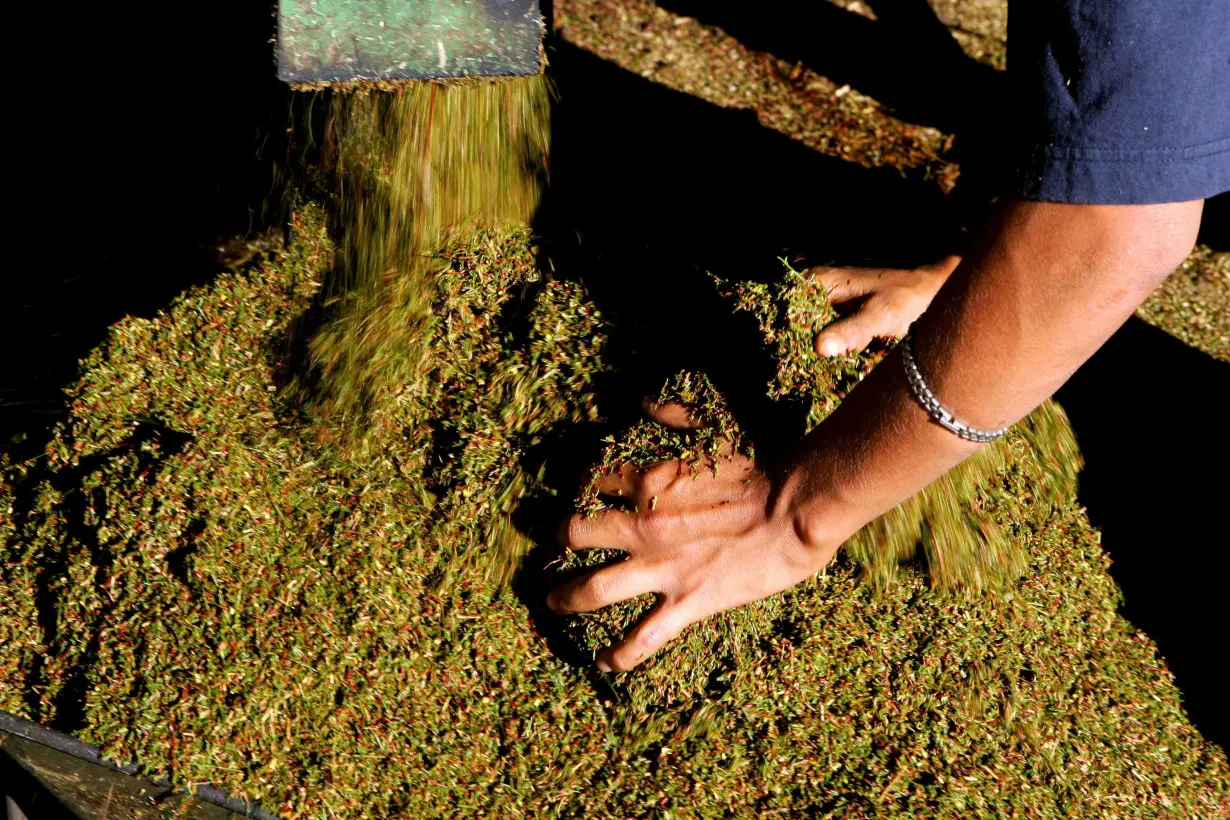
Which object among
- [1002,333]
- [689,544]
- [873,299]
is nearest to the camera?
[1002,333]

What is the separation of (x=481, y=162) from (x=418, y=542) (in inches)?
28.5

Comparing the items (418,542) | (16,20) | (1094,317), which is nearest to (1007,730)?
(1094,317)

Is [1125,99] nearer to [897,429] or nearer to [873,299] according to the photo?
[897,429]

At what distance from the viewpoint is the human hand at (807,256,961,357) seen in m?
1.79

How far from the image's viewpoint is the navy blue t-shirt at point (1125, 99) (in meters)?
0.89

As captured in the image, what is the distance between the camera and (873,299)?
1.88m

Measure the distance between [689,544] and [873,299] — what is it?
0.69 metres

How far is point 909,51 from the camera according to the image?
3.40m

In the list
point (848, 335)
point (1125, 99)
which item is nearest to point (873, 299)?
point (848, 335)

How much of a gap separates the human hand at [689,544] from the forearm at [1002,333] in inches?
4.7

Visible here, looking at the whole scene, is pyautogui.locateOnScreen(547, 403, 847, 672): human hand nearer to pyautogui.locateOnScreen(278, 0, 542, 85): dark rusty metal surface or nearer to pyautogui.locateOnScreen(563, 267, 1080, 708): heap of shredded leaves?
pyautogui.locateOnScreen(563, 267, 1080, 708): heap of shredded leaves

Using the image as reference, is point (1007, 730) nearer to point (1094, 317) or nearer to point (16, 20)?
point (1094, 317)

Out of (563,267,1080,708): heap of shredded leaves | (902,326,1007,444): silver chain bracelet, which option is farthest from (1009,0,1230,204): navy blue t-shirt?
(563,267,1080,708): heap of shredded leaves

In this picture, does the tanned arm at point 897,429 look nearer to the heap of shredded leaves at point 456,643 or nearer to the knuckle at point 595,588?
the knuckle at point 595,588
